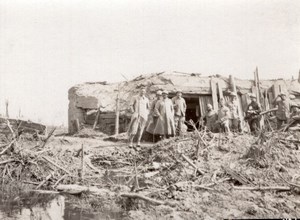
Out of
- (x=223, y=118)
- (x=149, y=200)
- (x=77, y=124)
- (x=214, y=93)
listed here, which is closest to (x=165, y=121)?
(x=223, y=118)

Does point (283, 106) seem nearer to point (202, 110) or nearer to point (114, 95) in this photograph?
point (202, 110)

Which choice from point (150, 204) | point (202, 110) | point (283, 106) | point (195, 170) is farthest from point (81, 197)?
point (202, 110)

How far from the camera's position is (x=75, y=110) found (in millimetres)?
14016

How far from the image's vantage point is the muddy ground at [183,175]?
5.31 metres

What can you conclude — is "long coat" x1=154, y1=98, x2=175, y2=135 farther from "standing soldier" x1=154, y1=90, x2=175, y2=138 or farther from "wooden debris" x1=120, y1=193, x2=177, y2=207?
Result: "wooden debris" x1=120, y1=193, x2=177, y2=207

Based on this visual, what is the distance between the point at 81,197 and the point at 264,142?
4102 millimetres

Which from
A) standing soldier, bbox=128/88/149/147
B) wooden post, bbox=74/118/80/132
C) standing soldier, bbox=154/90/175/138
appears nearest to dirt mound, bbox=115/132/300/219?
standing soldier, bbox=128/88/149/147

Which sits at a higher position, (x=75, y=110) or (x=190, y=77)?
(x=190, y=77)

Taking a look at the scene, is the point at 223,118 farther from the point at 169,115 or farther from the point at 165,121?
the point at 165,121

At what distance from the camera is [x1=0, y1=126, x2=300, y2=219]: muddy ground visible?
531cm

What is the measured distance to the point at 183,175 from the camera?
676 cm

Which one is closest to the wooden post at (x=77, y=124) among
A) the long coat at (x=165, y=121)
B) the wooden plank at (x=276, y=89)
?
the long coat at (x=165, y=121)

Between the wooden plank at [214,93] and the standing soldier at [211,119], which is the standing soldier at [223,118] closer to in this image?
the standing soldier at [211,119]

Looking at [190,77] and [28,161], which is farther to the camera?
[190,77]
